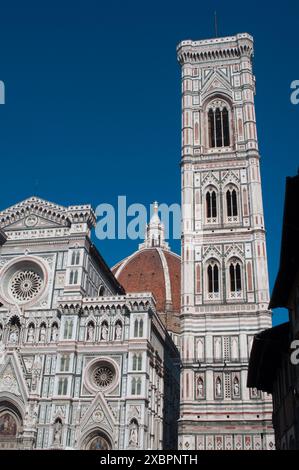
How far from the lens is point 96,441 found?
118ft

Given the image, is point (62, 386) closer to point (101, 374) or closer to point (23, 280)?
point (101, 374)

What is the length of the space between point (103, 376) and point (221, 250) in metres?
12.4

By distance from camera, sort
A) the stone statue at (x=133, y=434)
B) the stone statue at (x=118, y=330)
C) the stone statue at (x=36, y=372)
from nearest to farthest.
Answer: the stone statue at (x=133, y=434) → the stone statue at (x=36, y=372) → the stone statue at (x=118, y=330)

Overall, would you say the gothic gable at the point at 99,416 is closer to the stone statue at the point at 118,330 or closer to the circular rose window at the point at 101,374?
the circular rose window at the point at 101,374

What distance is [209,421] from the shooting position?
35406mm

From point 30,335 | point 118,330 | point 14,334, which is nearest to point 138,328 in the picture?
point 118,330

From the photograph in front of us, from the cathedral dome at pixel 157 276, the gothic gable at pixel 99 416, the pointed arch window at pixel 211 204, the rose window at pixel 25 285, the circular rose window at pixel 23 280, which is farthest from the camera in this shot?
the cathedral dome at pixel 157 276

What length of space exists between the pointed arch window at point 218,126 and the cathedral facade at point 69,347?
1194 centimetres

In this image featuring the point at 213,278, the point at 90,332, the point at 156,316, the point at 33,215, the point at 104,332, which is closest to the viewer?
the point at 104,332

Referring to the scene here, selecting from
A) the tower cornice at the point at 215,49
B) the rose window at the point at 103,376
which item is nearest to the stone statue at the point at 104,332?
the rose window at the point at 103,376

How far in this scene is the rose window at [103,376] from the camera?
37406 millimetres
